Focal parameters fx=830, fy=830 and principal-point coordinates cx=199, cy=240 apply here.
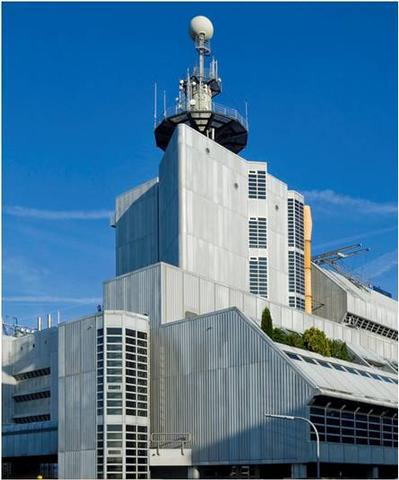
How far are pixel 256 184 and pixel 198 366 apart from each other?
103ft

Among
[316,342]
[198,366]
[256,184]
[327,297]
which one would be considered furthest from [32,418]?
[327,297]

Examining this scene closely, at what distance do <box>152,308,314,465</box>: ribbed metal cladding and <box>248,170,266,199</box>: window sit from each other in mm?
27183

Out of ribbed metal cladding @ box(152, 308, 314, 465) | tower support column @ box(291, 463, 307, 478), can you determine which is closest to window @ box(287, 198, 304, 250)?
ribbed metal cladding @ box(152, 308, 314, 465)

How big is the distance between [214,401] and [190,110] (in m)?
41.5

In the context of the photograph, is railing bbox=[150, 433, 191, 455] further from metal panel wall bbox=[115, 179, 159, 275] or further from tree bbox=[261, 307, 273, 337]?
Answer: metal panel wall bbox=[115, 179, 159, 275]

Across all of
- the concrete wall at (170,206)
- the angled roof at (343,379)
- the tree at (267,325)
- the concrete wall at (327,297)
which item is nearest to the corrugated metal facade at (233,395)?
the angled roof at (343,379)

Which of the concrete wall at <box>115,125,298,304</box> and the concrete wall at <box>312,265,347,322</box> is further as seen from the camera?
the concrete wall at <box>312,265,347,322</box>

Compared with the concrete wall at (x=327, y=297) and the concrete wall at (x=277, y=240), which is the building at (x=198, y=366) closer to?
the concrete wall at (x=277, y=240)

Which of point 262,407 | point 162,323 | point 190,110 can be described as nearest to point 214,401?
point 262,407

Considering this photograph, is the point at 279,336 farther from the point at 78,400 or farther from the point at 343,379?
the point at 78,400

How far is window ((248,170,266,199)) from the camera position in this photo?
9362 cm

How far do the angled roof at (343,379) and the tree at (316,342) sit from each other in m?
1.60

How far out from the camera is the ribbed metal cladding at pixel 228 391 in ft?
201

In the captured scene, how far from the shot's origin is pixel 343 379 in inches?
2665
